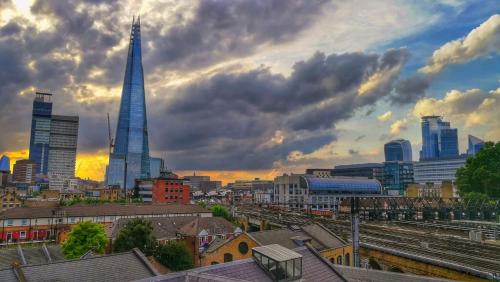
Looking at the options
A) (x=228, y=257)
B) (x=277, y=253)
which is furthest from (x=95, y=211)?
(x=277, y=253)

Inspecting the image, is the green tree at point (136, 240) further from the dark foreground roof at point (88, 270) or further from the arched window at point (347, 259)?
the arched window at point (347, 259)

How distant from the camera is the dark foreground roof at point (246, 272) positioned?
15.1 metres

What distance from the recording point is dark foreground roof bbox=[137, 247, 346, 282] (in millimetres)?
15109

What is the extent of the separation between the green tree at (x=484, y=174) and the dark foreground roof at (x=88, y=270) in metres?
92.1

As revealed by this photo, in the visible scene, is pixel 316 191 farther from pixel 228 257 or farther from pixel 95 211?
pixel 228 257

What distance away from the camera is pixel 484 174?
301 ft

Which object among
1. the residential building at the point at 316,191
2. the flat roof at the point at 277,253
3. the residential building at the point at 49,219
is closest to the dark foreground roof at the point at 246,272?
the flat roof at the point at 277,253

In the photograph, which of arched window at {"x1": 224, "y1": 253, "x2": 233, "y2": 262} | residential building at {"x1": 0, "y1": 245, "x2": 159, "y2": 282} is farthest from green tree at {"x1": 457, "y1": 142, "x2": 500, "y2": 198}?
residential building at {"x1": 0, "y1": 245, "x2": 159, "y2": 282}

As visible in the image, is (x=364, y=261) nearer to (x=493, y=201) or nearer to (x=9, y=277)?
(x=9, y=277)

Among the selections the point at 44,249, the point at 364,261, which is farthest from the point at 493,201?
the point at 44,249

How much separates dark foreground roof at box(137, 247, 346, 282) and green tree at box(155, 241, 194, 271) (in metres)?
26.5

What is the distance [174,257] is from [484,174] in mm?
83721

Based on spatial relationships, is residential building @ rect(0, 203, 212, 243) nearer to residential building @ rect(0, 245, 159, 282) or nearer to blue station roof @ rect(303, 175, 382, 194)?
residential building @ rect(0, 245, 159, 282)

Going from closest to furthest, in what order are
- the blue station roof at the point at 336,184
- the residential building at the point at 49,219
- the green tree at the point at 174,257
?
the green tree at the point at 174,257 < the residential building at the point at 49,219 < the blue station roof at the point at 336,184
